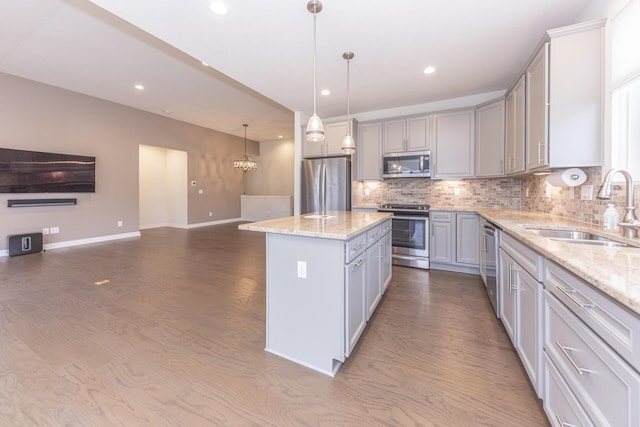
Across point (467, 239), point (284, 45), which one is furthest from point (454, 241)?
point (284, 45)

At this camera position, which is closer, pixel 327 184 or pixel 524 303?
pixel 524 303

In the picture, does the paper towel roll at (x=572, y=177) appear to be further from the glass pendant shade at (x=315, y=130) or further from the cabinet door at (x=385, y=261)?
the glass pendant shade at (x=315, y=130)

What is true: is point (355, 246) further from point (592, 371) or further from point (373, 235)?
point (592, 371)

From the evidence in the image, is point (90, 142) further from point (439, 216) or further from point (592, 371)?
point (592, 371)

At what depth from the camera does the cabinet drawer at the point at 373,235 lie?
2.16m

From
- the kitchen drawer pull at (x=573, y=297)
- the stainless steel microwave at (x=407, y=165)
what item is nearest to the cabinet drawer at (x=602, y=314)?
the kitchen drawer pull at (x=573, y=297)

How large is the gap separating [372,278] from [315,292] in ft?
2.45

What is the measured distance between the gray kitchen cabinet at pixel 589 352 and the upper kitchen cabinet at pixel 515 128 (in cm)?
196

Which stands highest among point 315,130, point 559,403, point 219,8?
point 219,8

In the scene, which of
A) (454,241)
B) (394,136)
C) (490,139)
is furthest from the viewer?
(394,136)

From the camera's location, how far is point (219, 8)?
6.97ft

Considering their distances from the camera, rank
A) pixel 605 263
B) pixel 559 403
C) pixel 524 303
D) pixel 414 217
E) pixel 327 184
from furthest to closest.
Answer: pixel 327 184, pixel 414 217, pixel 524 303, pixel 559 403, pixel 605 263

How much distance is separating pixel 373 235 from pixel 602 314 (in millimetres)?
1489

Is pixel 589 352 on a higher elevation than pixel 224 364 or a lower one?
higher
